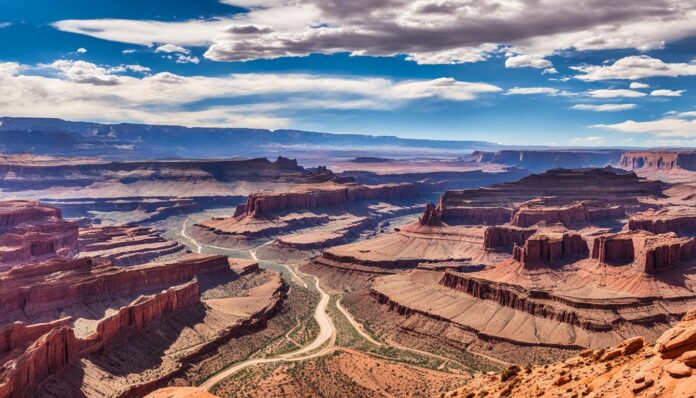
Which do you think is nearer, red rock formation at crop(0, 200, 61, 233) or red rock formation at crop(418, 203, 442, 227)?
red rock formation at crop(0, 200, 61, 233)

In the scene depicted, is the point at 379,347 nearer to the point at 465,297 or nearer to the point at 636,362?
the point at 465,297

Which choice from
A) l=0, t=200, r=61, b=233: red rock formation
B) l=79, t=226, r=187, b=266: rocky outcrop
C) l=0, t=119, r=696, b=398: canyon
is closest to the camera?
l=0, t=119, r=696, b=398: canyon

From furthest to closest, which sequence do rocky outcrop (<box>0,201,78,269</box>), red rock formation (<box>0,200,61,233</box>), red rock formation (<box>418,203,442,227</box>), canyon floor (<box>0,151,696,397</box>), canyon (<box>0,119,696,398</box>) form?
1. red rock formation (<box>418,203,442,227</box>)
2. red rock formation (<box>0,200,61,233</box>)
3. rocky outcrop (<box>0,201,78,269</box>)
4. canyon floor (<box>0,151,696,397</box>)
5. canyon (<box>0,119,696,398</box>)


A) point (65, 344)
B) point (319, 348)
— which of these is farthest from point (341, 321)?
point (65, 344)

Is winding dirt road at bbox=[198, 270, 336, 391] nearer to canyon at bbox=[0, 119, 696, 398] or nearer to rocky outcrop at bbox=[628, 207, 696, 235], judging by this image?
canyon at bbox=[0, 119, 696, 398]

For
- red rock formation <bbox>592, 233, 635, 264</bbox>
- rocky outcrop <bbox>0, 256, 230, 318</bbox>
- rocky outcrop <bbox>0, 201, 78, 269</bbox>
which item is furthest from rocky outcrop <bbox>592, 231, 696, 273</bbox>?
rocky outcrop <bbox>0, 201, 78, 269</bbox>

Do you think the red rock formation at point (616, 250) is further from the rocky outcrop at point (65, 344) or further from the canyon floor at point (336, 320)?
the rocky outcrop at point (65, 344)

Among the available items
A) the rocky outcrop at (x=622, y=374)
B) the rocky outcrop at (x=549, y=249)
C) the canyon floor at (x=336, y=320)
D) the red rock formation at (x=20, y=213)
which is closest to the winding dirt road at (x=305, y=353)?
the canyon floor at (x=336, y=320)
